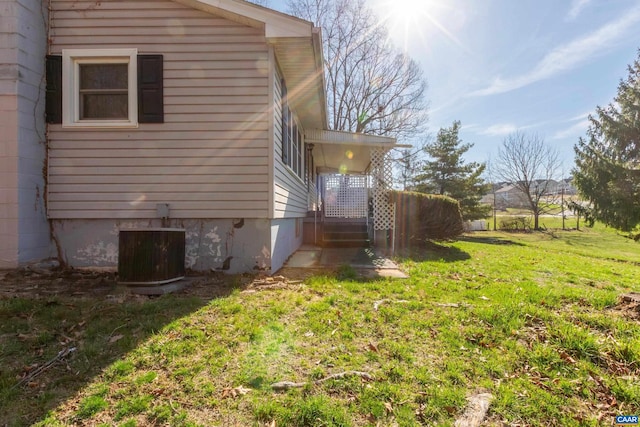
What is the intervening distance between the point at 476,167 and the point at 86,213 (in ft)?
73.8

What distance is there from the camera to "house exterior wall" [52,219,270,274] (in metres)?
4.95

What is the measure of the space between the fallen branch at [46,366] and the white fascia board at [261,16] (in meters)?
4.53

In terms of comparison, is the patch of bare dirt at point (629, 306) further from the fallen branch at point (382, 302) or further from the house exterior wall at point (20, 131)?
the house exterior wall at point (20, 131)

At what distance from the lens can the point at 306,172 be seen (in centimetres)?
1039

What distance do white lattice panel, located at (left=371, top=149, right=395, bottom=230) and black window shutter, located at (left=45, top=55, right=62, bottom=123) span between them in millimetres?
6756

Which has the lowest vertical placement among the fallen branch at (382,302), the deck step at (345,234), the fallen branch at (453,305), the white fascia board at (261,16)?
the fallen branch at (453,305)

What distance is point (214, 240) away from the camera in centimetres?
499

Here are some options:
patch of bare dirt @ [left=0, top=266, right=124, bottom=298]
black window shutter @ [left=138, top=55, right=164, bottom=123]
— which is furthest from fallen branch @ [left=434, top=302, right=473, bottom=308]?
black window shutter @ [left=138, top=55, right=164, bottom=123]

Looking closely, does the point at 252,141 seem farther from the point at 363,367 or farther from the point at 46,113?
the point at 363,367

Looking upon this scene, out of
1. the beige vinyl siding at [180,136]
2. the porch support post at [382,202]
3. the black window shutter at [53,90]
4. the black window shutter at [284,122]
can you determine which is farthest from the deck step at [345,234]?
the black window shutter at [53,90]

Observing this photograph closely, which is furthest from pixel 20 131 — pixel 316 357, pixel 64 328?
pixel 316 357

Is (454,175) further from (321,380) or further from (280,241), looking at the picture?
(321,380)

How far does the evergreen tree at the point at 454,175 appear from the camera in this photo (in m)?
20.8

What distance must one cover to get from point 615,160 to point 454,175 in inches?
325
